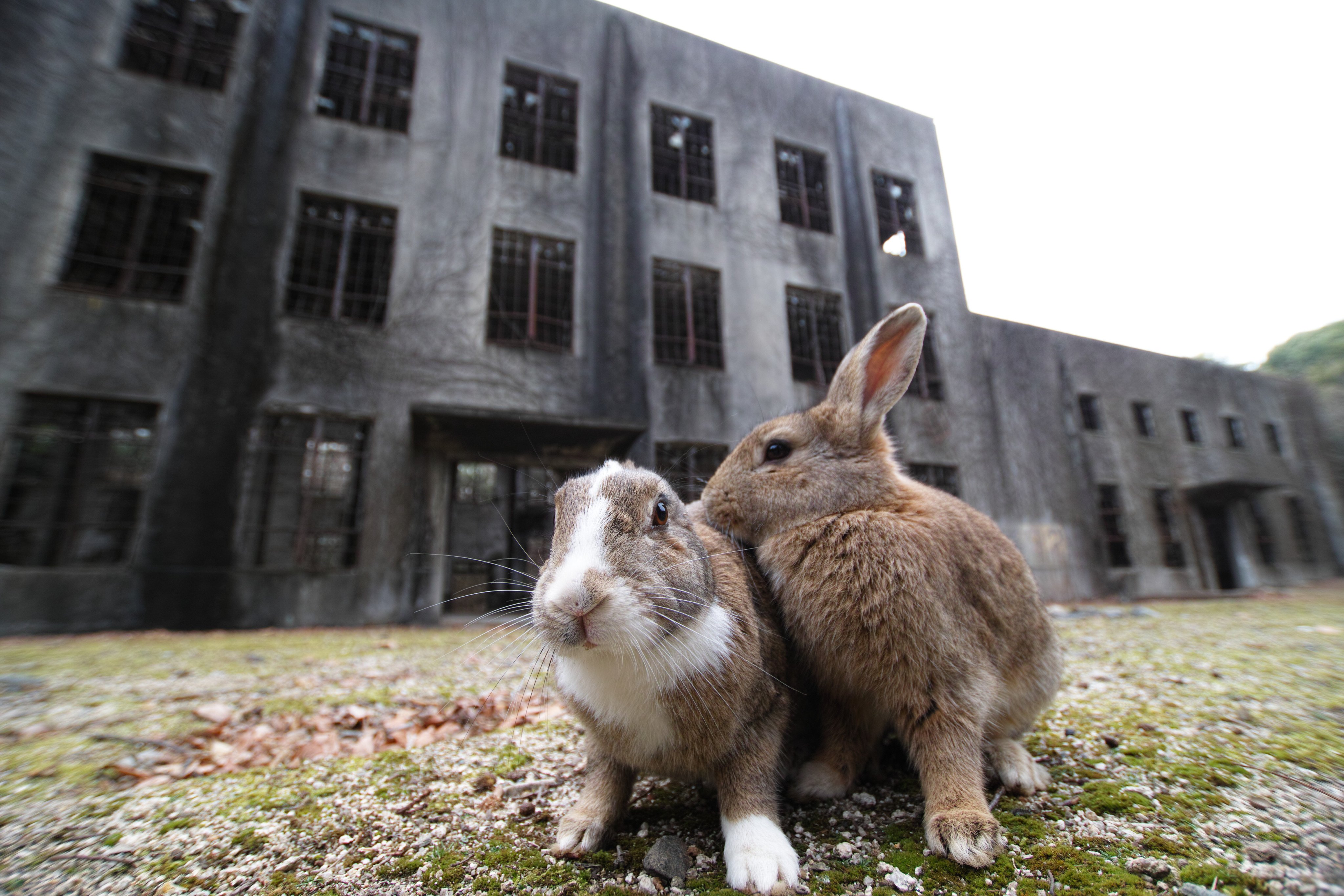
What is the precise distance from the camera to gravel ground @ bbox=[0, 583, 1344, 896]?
1.30 metres

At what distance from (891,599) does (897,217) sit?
12851 mm

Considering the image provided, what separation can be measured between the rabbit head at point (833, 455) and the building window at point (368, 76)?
A: 11.4 m

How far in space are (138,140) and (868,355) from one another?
12.2 meters

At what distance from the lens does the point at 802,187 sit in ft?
41.9

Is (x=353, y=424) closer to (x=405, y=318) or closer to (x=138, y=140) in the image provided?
(x=405, y=318)

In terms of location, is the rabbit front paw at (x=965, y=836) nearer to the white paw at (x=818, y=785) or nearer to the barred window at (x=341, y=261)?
the white paw at (x=818, y=785)

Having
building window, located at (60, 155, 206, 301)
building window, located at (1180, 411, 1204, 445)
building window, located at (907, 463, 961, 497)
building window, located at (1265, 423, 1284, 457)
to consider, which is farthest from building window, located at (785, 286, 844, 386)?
building window, located at (1265, 423, 1284, 457)

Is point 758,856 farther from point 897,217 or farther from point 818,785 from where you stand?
point 897,217

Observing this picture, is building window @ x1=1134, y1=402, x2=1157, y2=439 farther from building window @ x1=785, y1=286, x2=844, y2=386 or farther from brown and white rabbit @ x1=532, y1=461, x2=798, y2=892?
brown and white rabbit @ x1=532, y1=461, x2=798, y2=892

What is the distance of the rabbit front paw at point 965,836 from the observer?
1279mm

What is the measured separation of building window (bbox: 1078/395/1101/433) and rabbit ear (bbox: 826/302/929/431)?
1843cm

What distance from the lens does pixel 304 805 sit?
1812 mm

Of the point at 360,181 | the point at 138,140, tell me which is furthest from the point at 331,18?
the point at 138,140

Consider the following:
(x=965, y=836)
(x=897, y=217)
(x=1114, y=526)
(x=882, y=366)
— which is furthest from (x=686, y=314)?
(x=1114, y=526)
